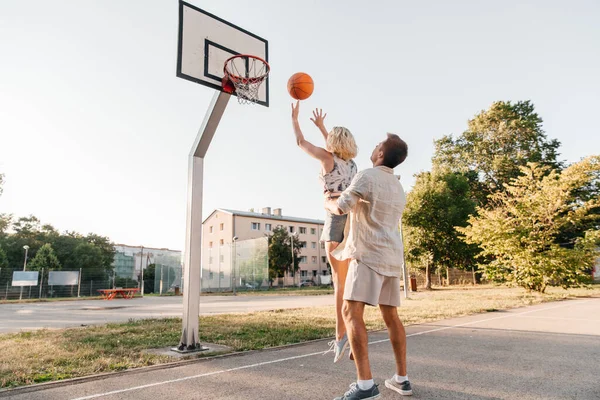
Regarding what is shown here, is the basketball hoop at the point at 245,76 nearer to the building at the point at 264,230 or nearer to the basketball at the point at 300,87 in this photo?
the basketball at the point at 300,87

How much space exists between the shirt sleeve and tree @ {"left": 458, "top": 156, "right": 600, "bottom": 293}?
15.4 metres

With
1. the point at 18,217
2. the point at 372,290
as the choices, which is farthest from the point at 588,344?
the point at 18,217

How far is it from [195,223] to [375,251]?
316 cm

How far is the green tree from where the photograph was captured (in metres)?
28.1

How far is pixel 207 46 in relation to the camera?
574 centimetres

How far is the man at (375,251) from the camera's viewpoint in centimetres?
279

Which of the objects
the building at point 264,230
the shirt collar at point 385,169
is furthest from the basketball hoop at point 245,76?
the building at point 264,230

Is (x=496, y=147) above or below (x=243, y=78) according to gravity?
above

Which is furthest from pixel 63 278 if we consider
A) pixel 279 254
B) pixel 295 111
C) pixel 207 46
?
pixel 295 111

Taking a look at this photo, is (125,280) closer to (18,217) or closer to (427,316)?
(18,217)

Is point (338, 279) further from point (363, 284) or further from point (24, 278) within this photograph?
point (24, 278)

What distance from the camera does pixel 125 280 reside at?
3825cm

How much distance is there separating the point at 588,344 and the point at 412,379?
299 centimetres

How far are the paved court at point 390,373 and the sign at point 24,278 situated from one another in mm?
30782
